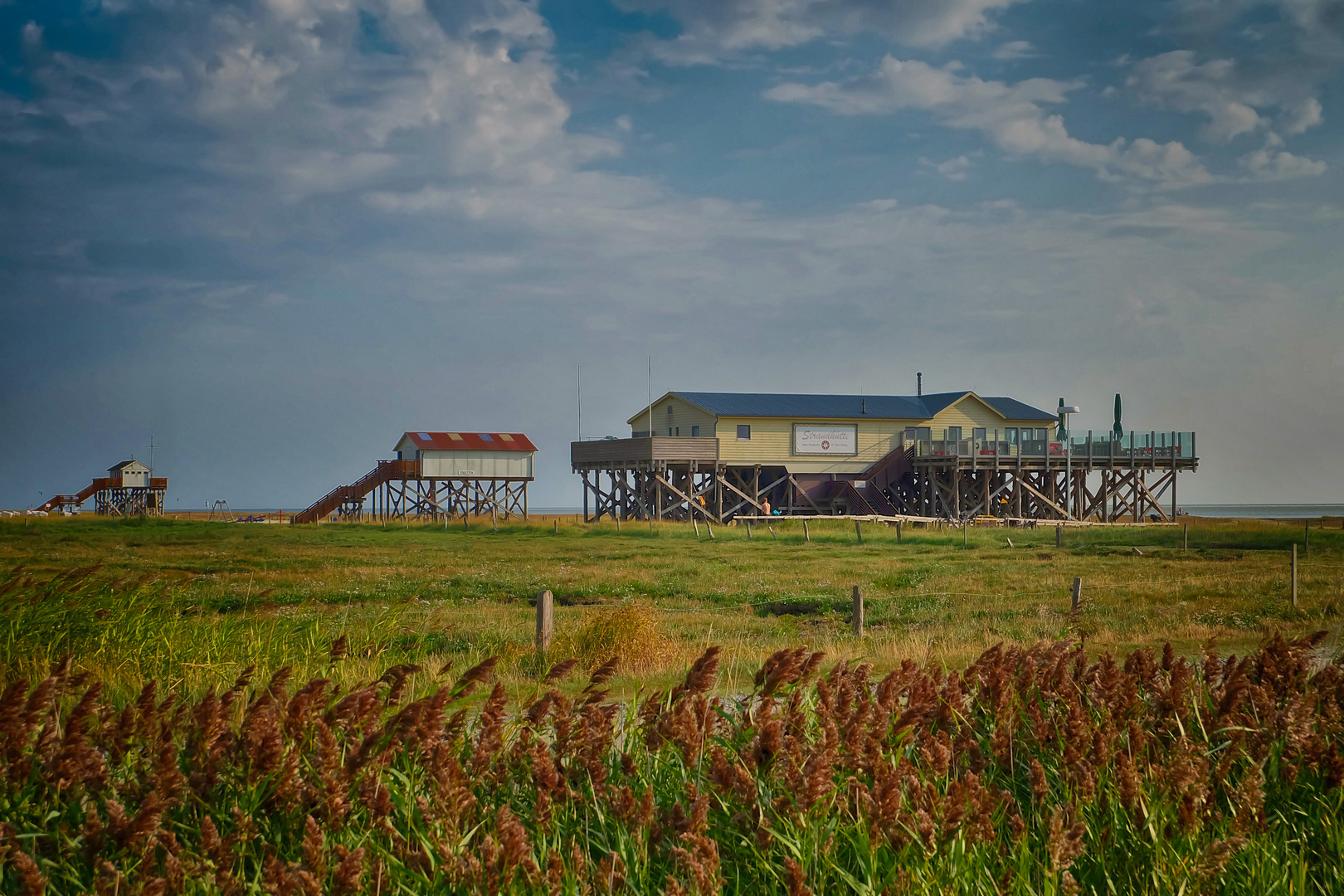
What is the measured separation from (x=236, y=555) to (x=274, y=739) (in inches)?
1223

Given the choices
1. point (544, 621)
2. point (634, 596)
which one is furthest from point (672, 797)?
point (634, 596)

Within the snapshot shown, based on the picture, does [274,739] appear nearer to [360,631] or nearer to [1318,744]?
[1318,744]

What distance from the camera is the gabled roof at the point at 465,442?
69.6 meters

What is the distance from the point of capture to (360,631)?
12.2 meters

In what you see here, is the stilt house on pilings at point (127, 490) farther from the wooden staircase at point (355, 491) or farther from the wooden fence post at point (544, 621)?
the wooden fence post at point (544, 621)

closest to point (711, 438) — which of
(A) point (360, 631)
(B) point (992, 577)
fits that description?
(B) point (992, 577)

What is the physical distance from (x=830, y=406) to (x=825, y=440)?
215cm

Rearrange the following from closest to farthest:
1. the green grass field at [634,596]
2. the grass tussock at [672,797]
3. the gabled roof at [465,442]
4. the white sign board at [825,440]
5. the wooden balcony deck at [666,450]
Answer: the grass tussock at [672,797] < the green grass field at [634,596] < the wooden balcony deck at [666,450] < the white sign board at [825,440] < the gabled roof at [465,442]

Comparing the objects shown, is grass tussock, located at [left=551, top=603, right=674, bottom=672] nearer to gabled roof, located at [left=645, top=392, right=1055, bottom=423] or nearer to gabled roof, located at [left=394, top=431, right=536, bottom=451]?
gabled roof, located at [left=645, top=392, right=1055, bottom=423]

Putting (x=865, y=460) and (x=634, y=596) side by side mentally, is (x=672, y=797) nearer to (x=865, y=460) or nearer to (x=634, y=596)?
(x=634, y=596)

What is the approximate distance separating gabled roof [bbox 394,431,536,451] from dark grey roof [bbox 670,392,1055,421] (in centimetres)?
1646

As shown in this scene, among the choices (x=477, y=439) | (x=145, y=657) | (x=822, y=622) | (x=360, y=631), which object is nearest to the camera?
(x=145, y=657)

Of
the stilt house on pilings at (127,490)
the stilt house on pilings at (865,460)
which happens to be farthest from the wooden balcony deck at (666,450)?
the stilt house on pilings at (127,490)

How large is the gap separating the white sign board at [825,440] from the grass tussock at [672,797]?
171 ft
